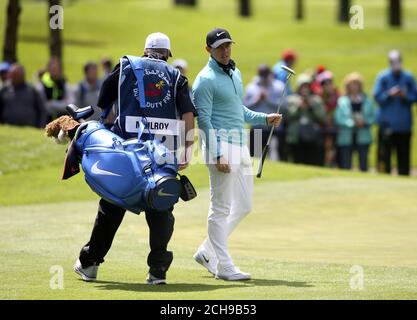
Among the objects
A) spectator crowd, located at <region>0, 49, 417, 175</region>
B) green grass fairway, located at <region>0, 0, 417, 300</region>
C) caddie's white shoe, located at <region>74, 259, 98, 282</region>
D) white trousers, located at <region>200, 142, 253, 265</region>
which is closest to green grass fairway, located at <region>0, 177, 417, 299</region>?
green grass fairway, located at <region>0, 0, 417, 300</region>

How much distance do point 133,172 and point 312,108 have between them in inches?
573

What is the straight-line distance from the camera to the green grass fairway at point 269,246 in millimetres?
10766

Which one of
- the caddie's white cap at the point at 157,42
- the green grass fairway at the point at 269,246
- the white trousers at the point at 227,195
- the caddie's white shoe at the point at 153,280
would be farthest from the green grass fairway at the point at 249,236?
the caddie's white cap at the point at 157,42

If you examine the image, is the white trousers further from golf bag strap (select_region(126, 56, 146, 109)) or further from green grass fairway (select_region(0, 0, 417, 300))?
golf bag strap (select_region(126, 56, 146, 109))

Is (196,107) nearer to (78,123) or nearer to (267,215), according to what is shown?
(78,123)

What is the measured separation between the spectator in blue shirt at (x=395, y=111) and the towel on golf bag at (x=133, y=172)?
14.8m

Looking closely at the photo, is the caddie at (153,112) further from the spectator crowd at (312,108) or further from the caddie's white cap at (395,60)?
the caddie's white cap at (395,60)

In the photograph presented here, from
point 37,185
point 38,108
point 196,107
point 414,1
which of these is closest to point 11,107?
point 38,108

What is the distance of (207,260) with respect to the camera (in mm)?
12242

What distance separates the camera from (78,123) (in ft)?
37.6

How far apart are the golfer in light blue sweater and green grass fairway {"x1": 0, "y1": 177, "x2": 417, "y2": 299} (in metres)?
0.44

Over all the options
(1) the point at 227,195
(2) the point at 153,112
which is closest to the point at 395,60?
(1) the point at 227,195

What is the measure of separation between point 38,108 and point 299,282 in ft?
43.9

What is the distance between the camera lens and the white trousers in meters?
11.9
